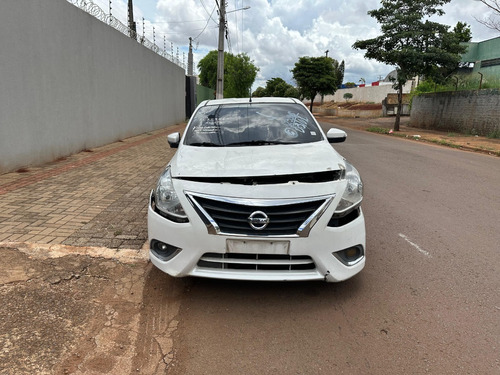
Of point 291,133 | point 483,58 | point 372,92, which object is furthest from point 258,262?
point 372,92

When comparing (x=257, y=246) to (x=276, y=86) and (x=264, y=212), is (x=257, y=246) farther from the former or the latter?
(x=276, y=86)

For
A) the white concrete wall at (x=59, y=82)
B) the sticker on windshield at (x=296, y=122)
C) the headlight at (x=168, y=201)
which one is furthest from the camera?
the white concrete wall at (x=59, y=82)

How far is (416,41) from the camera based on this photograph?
1898 centimetres

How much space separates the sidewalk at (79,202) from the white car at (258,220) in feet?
4.20

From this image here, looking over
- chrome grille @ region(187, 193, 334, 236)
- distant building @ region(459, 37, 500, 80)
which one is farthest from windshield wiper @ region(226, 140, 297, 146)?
distant building @ region(459, 37, 500, 80)

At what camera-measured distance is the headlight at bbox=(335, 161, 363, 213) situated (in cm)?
274

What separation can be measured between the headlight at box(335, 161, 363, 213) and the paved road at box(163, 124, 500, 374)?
2.64ft

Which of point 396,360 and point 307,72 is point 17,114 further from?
point 307,72

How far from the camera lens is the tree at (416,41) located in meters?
18.4

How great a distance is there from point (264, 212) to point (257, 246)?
0.26 m

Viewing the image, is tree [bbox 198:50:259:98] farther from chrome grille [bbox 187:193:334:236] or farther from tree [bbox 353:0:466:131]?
chrome grille [bbox 187:193:334:236]

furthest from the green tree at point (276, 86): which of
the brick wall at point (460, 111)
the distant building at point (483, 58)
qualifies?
the brick wall at point (460, 111)

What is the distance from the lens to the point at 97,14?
1033 centimetres

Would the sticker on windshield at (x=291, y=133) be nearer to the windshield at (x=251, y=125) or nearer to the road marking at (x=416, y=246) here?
the windshield at (x=251, y=125)
